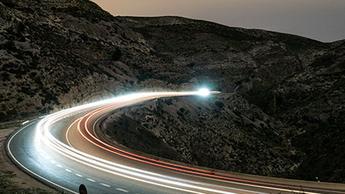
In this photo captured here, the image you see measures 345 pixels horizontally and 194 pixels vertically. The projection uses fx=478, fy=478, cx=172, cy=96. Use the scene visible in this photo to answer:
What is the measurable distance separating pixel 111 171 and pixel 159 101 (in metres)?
43.9

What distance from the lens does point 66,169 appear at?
31156 mm

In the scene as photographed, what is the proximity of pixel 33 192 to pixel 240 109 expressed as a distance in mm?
74323

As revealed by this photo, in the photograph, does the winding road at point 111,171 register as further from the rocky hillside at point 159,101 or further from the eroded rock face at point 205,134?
the rocky hillside at point 159,101

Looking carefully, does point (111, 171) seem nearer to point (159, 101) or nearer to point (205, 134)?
point (205, 134)

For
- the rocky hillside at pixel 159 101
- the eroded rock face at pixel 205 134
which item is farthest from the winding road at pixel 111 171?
the rocky hillside at pixel 159 101

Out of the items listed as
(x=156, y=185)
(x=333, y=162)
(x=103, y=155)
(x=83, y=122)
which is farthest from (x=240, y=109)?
(x=156, y=185)

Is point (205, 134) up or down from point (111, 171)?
down

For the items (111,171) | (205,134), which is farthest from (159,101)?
(111,171)

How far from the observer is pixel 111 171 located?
98.2 ft

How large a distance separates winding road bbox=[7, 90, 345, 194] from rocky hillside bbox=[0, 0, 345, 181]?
10.7 meters

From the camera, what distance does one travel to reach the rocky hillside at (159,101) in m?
64.0

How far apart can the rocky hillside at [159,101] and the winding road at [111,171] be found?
10.7 metres

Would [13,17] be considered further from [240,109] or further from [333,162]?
[333,162]

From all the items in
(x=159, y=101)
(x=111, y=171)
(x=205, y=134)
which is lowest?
(x=205, y=134)
